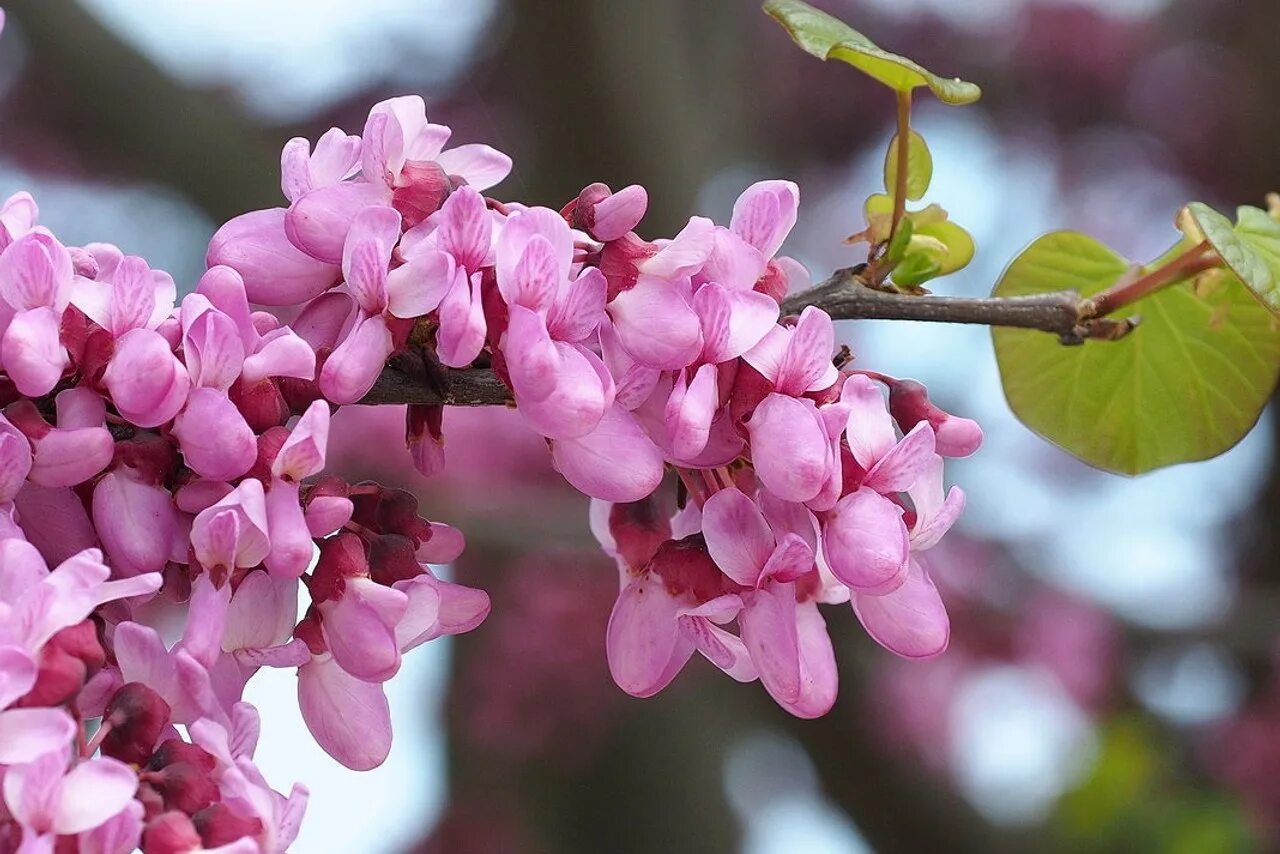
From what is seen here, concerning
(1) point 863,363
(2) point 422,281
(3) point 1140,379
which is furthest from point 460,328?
(1) point 863,363

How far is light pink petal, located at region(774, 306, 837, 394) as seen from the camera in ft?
1.20

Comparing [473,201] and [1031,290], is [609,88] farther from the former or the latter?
[473,201]

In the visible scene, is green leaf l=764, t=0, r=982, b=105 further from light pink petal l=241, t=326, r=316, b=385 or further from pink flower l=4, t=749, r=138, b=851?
pink flower l=4, t=749, r=138, b=851

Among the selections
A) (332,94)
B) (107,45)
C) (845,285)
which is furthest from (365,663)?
(332,94)

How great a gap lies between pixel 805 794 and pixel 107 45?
1.73 meters

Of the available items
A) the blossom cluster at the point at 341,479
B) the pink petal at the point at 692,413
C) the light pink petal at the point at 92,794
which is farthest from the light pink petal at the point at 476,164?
the light pink petal at the point at 92,794

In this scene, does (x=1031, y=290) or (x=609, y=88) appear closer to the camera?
(x=1031, y=290)

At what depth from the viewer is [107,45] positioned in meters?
1.35

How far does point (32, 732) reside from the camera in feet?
0.94

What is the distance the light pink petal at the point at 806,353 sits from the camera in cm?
37

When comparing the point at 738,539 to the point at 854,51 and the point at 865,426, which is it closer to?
the point at 865,426

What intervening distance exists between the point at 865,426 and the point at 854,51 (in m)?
0.15

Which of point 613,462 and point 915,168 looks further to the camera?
point 915,168

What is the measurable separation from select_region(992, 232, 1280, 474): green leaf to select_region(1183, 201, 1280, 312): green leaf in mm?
78
